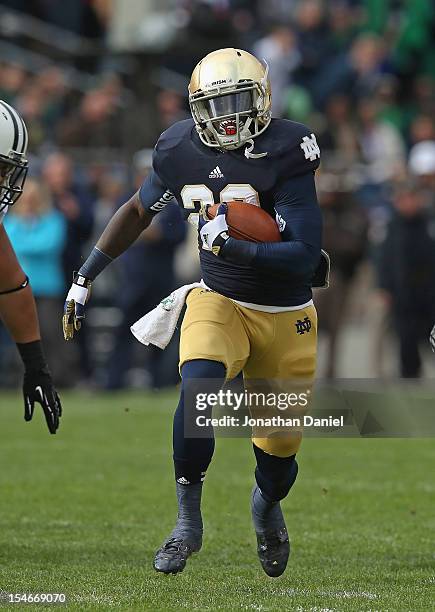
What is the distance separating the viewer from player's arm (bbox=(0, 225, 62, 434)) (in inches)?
212

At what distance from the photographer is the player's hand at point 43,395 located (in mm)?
5422

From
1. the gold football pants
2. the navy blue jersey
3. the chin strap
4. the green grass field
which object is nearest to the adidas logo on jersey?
the navy blue jersey

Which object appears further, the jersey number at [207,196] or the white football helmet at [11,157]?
the white football helmet at [11,157]

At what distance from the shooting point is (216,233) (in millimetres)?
4656

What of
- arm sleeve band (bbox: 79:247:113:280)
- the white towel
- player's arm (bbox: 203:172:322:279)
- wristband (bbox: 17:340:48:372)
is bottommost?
wristband (bbox: 17:340:48:372)

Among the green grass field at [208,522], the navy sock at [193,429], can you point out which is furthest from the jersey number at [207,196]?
the green grass field at [208,522]

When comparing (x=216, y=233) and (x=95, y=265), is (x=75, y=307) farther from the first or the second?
(x=216, y=233)

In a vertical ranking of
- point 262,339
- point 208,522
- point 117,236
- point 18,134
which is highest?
point 18,134

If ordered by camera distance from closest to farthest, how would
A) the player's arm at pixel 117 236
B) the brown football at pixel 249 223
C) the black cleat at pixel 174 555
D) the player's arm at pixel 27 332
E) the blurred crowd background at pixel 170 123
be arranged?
the black cleat at pixel 174 555
the brown football at pixel 249 223
the player's arm at pixel 117 236
the player's arm at pixel 27 332
the blurred crowd background at pixel 170 123

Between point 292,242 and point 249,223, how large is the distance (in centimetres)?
17

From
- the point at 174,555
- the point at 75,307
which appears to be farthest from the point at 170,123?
the point at 174,555

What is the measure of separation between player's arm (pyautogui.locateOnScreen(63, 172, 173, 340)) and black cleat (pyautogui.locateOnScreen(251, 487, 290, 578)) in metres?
0.98

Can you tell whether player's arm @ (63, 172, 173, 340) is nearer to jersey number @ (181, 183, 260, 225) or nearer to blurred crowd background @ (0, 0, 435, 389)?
jersey number @ (181, 183, 260, 225)

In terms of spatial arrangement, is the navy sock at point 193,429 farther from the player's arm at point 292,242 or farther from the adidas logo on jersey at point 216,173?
the adidas logo on jersey at point 216,173
